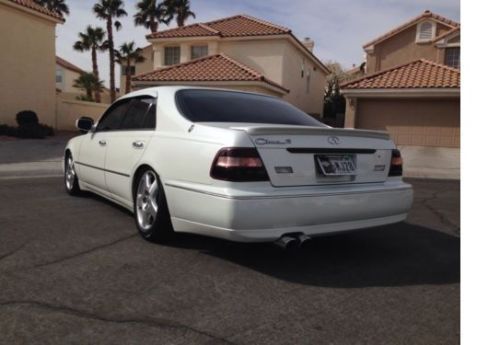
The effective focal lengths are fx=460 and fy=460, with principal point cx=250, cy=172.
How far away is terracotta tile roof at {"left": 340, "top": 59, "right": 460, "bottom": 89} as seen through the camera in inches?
739

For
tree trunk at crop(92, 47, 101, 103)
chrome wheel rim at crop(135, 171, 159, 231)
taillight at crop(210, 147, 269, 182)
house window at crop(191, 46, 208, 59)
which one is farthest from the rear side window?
tree trunk at crop(92, 47, 101, 103)

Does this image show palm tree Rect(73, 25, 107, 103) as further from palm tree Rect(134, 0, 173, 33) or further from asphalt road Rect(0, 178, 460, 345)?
asphalt road Rect(0, 178, 460, 345)

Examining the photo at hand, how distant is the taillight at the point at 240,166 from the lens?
328 centimetres

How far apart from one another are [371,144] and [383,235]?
1322mm

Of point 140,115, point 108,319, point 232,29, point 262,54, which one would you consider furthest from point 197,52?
point 108,319

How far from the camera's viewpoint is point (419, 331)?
2.59m

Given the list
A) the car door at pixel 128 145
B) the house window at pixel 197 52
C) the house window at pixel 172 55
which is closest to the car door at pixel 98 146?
the car door at pixel 128 145

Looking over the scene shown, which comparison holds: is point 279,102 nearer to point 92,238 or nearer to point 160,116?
point 160,116

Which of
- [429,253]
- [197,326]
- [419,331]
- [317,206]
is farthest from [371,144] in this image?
[197,326]

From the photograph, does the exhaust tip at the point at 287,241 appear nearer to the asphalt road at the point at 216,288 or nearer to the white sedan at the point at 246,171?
the white sedan at the point at 246,171

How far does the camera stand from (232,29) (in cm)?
2591

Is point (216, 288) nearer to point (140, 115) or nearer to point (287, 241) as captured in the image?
point (287, 241)

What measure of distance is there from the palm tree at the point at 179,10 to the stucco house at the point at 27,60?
67.3ft

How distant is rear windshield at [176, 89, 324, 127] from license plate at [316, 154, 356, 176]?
80 centimetres
